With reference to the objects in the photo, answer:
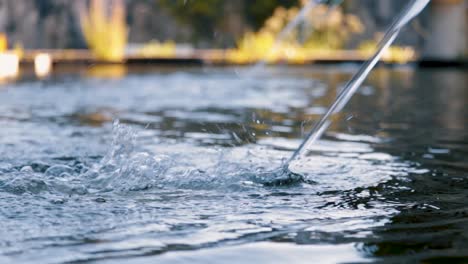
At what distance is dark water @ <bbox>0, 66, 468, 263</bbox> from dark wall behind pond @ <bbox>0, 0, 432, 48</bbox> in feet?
50.3

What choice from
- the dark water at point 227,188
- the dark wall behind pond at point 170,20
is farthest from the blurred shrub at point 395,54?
the dark water at point 227,188

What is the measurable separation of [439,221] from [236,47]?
1988cm

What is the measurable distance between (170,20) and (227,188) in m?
23.3

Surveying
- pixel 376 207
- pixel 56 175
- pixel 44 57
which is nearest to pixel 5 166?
pixel 56 175

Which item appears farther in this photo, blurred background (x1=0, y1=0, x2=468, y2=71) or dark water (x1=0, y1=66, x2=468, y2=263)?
blurred background (x1=0, y1=0, x2=468, y2=71)

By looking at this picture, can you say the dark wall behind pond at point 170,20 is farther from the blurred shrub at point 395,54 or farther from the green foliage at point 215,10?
the blurred shrub at point 395,54

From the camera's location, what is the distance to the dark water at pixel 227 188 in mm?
2766

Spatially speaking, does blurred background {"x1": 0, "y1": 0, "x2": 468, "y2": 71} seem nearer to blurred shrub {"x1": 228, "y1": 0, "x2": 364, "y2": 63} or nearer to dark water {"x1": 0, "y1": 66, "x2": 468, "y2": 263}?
blurred shrub {"x1": 228, "y1": 0, "x2": 364, "y2": 63}

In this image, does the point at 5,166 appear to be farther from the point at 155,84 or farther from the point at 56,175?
the point at 155,84

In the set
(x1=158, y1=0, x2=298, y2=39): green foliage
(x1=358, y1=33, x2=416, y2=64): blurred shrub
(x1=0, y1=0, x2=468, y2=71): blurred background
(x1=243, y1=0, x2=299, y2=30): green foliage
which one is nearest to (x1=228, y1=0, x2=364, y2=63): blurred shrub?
(x1=0, y1=0, x2=468, y2=71): blurred background

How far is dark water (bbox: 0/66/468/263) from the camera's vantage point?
2.77 m

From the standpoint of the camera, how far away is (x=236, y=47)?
2292 cm

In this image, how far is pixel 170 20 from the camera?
26.8m

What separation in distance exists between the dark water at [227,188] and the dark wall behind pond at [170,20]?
50.3 feet
